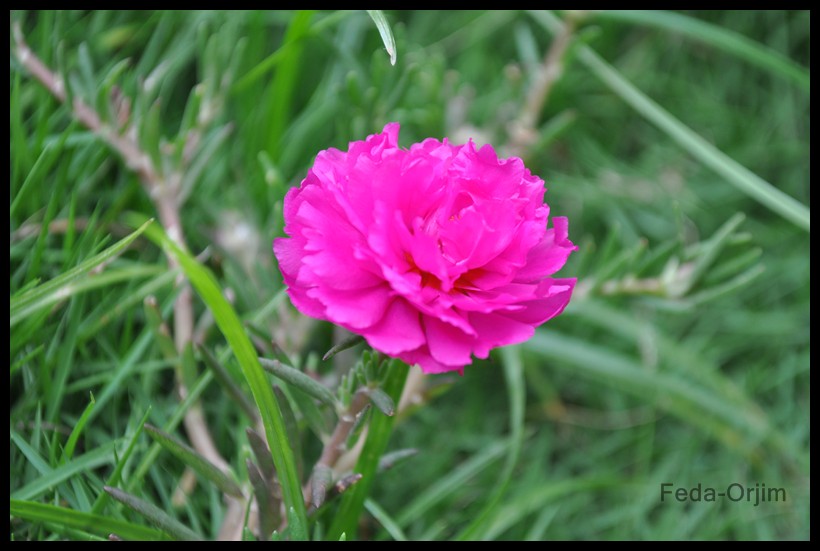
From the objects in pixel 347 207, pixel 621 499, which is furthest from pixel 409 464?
pixel 347 207

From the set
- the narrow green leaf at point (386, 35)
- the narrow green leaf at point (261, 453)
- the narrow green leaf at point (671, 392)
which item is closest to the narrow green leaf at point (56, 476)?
the narrow green leaf at point (261, 453)

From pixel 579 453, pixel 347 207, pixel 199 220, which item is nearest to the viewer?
pixel 347 207

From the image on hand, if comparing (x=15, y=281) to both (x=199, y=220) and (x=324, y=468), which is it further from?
(x=324, y=468)

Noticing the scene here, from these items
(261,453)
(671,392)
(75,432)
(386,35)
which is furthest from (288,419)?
(671,392)

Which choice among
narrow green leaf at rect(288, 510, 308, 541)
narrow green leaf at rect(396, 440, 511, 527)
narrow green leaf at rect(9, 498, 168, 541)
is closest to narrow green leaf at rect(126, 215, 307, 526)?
narrow green leaf at rect(288, 510, 308, 541)

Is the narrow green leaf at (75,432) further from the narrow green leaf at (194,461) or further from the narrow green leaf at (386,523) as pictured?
the narrow green leaf at (386,523)
